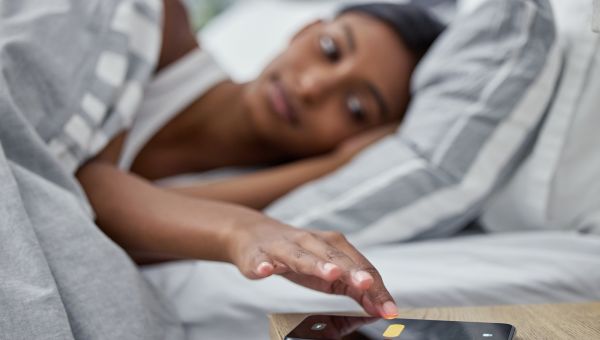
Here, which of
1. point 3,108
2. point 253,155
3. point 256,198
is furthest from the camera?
point 253,155

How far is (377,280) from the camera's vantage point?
0.56 m

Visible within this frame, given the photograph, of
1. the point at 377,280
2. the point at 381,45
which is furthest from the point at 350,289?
the point at 381,45

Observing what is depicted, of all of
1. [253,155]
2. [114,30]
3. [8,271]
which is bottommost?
[253,155]

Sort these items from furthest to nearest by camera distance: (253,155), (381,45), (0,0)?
(253,155)
(381,45)
(0,0)

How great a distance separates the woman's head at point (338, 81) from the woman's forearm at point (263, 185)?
101 mm

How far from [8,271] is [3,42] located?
0.29 metres

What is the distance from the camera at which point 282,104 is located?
1260 mm

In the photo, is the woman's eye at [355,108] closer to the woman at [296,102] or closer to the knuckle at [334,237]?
the woman at [296,102]

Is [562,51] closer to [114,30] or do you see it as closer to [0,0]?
[114,30]

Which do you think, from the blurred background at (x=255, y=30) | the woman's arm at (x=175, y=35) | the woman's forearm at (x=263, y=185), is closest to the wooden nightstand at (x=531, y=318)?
the woman's forearm at (x=263, y=185)

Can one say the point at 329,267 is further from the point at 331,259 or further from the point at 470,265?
the point at 470,265

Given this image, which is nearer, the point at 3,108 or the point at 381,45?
the point at 3,108

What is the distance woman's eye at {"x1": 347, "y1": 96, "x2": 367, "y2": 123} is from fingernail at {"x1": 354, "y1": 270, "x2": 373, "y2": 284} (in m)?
0.71

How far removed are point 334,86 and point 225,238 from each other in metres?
0.57
